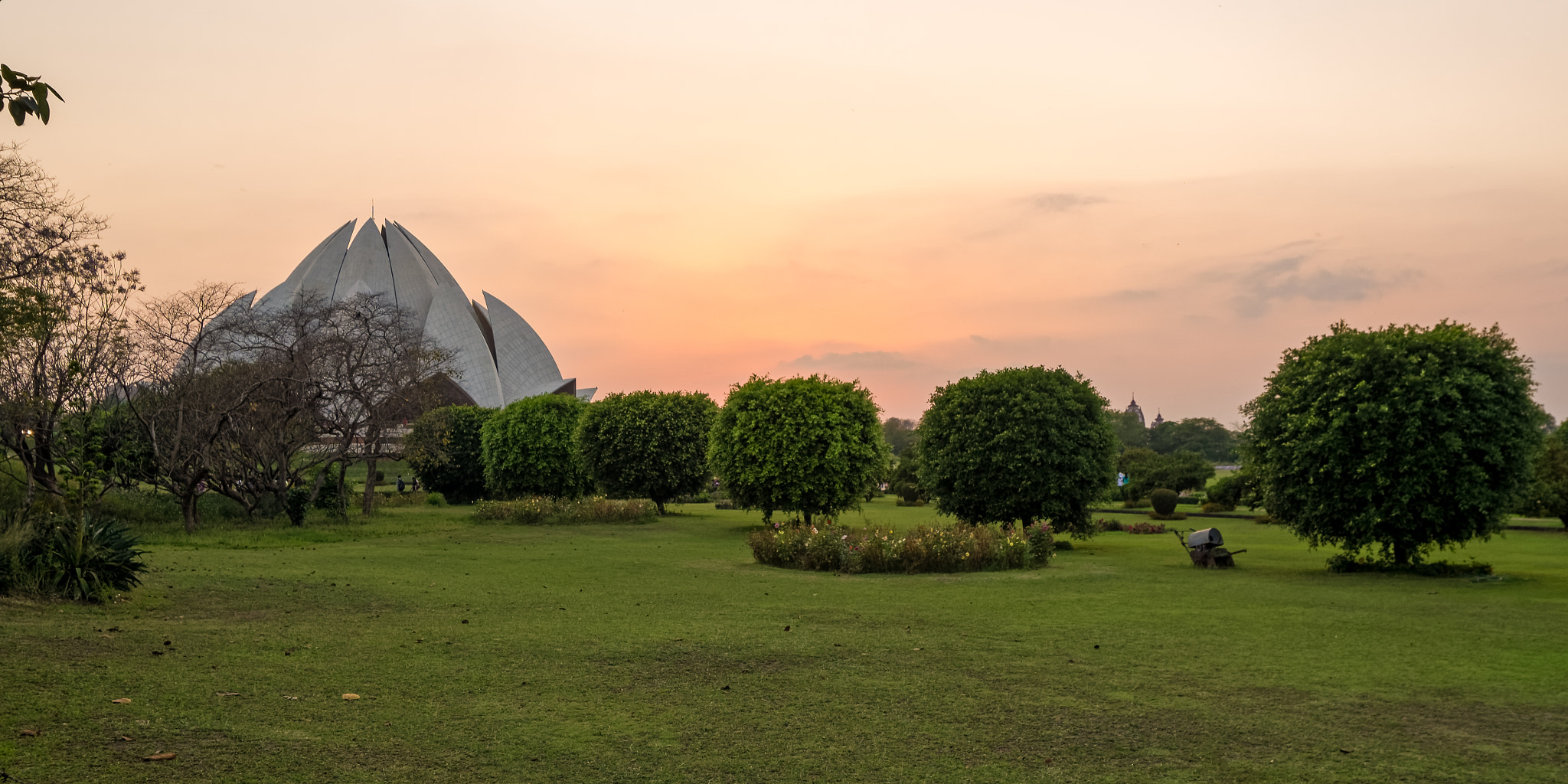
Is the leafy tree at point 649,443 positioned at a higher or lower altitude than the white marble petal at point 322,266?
lower

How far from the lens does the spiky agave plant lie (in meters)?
10.3

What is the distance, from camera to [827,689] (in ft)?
24.7

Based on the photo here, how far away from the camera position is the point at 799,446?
88.7ft

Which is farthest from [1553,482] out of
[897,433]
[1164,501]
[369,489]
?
[897,433]

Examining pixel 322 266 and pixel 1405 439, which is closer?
pixel 1405 439

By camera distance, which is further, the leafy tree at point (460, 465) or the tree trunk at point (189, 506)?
the leafy tree at point (460, 465)

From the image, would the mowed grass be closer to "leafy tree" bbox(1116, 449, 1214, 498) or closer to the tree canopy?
the tree canopy

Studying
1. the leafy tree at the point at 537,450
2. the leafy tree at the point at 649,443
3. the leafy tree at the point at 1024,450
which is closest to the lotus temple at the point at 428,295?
the leafy tree at the point at 537,450

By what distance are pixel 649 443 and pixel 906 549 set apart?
19091mm

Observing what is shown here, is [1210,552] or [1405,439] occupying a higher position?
[1405,439]

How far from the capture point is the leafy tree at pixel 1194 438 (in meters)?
105

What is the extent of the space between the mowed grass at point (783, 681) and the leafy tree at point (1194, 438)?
96266 mm

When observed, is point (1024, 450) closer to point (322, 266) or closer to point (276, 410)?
point (276, 410)

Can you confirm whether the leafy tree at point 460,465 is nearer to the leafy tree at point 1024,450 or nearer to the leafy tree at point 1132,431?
the leafy tree at point 1024,450
